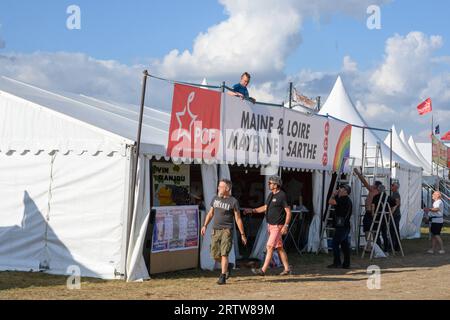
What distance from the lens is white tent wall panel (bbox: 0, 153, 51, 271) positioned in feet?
34.7

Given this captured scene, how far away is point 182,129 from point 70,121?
1.76m

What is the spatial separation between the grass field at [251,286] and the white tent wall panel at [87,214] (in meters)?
0.39

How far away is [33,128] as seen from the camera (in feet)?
35.2

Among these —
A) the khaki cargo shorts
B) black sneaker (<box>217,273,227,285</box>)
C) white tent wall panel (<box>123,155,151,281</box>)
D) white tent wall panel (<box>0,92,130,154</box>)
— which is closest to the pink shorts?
the khaki cargo shorts

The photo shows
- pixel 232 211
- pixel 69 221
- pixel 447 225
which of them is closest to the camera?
pixel 232 211

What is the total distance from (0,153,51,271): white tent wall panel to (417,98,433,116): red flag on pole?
22831 mm

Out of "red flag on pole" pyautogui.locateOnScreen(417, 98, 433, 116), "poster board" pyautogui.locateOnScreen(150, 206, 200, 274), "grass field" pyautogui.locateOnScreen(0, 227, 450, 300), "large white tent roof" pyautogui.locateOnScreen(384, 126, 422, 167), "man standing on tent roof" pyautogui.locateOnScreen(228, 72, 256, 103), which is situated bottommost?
"grass field" pyautogui.locateOnScreen(0, 227, 450, 300)

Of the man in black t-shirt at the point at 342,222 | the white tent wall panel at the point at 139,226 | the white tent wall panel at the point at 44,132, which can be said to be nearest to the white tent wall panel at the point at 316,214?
the man in black t-shirt at the point at 342,222

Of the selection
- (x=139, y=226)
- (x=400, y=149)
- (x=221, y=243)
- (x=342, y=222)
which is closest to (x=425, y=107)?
(x=400, y=149)

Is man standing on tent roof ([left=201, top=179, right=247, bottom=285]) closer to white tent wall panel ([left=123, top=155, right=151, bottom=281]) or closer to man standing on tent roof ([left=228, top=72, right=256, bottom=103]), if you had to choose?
white tent wall panel ([left=123, top=155, right=151, bottom=281])

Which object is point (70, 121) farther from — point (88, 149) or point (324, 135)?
point (324, 135)

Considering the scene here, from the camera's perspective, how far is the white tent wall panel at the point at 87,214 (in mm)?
9977

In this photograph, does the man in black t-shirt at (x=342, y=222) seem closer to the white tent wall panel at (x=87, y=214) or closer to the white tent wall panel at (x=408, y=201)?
the white tent wall panel at (x=87, y=214)
